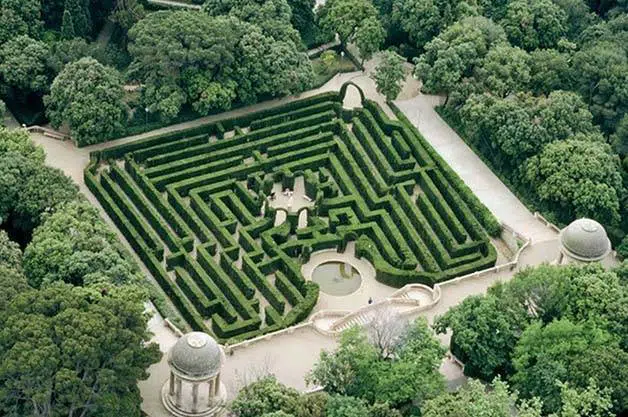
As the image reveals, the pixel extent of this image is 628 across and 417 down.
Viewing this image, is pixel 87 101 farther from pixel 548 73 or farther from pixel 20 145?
pixel 548 73

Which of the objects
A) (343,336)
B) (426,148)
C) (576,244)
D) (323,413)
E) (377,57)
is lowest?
(323,413)

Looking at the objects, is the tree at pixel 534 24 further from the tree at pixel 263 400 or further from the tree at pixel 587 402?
the tree at pixel 263 400

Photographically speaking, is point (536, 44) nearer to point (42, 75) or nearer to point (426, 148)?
point (426, 148)

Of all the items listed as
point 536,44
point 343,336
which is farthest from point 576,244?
point 536,44

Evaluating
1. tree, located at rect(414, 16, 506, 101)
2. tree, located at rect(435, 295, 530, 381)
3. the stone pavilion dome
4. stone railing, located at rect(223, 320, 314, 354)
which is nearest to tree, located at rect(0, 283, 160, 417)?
the stone pavilion dome

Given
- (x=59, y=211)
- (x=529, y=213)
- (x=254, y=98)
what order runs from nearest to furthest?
(x=59, y=211) < (x=529, y=213) < (x=254, y=98)

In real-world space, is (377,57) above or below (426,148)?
above

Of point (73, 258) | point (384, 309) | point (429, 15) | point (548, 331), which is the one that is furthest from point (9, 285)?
point (429, 15)
